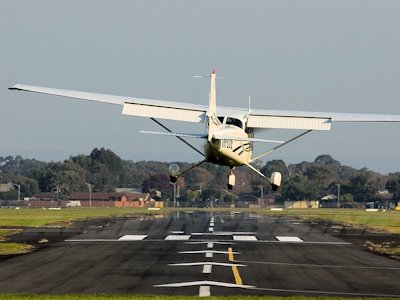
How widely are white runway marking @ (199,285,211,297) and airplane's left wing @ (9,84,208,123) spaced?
96.5 ft

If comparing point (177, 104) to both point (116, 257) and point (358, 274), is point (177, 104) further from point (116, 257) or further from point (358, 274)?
point (358, 274)

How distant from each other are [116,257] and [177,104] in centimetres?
2155

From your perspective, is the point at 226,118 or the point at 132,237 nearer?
the point at 132,237

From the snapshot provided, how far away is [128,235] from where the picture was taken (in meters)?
48.7

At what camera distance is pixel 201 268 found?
91.8ft

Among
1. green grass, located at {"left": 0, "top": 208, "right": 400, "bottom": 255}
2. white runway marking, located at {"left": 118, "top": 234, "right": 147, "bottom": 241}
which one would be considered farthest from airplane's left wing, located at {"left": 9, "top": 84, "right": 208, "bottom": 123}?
green grass, located at {"left": 0, "top": 208, "right": 400, "bottom": 255}

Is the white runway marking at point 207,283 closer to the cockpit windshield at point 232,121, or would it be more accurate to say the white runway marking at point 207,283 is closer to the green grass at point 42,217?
the cockpit windshield at point 232,121

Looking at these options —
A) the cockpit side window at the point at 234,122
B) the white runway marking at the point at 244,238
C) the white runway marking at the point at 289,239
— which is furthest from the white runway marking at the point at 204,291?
the cockpit side window at the point at 234,122

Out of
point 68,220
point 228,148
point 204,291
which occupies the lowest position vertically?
point 204,291

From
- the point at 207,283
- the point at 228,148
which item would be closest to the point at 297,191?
the point at 228,148

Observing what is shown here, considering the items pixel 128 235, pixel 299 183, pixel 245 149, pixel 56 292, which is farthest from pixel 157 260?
pixel 299 183

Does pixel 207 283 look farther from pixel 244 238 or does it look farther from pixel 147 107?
pixel 147 107

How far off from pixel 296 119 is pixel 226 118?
444cm

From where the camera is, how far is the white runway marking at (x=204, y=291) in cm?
2127
